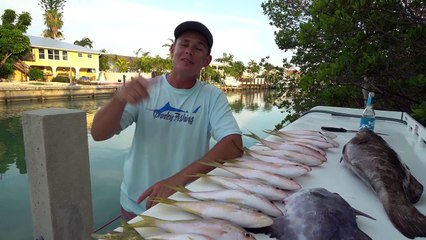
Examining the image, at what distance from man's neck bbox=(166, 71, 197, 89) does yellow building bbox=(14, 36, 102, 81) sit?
136 ft

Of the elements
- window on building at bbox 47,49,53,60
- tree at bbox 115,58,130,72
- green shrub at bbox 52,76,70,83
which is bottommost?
green shrub at bbox 52,76,70,83

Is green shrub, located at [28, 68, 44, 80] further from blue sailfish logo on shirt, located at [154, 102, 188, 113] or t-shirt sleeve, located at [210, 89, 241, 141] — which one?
t-shirt sleeve, located at [210, 89, 241, 141]

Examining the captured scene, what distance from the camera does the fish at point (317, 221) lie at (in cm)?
114

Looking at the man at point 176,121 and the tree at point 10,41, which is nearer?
the man at point 176,121

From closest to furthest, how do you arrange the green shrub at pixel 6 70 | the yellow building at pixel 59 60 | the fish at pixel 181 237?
the fish at pixel 181 237 → the green shrub at pixel 6 70 → the yellow building at pixel 59 60

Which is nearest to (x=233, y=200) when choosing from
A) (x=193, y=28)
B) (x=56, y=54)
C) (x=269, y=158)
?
(x=269, y=158)

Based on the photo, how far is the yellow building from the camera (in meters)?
38.3

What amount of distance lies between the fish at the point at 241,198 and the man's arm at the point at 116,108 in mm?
797

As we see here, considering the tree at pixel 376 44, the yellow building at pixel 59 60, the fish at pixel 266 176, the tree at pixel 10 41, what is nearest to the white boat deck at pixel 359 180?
the fish at pixel 266 176

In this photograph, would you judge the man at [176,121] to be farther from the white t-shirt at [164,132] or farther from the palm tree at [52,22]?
the palm tree at [52,22]

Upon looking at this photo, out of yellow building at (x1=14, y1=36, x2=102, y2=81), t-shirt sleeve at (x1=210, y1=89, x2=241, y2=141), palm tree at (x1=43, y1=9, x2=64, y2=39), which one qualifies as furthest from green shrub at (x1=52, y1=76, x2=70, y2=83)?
t-shirt sleeve at (x1=210, y1=89, x2=241, y2=141)

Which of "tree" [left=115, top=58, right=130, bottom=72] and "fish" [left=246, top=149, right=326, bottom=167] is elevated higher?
"tree" [left=115, top=58, right=130, bottom=72]

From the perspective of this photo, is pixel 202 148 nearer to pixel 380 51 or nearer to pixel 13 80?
pixel 380 51

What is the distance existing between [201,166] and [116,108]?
731 millimetres
